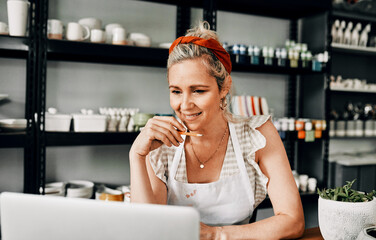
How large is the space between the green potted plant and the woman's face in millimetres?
519

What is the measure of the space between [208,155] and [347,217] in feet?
2.10

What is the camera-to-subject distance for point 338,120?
313cm

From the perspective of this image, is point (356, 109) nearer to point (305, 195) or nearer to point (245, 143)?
point (305, 195)

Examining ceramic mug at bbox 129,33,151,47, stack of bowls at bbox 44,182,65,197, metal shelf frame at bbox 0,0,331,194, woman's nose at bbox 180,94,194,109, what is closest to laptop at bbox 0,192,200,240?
woman's nose at bbox 180,94,194,109

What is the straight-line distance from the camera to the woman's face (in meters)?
1.17

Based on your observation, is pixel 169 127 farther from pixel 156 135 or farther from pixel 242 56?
pixel 242 56

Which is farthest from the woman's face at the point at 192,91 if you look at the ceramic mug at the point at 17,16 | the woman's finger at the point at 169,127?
the ceramic mug at the point at 17,16

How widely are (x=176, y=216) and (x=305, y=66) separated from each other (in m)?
2.36

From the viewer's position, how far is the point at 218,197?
1.27 m

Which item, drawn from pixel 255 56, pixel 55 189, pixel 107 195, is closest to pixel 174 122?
pixel 107 195

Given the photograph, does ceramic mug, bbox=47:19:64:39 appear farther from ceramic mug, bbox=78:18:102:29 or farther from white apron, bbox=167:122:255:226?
white apron, bbox=167:122:255:226

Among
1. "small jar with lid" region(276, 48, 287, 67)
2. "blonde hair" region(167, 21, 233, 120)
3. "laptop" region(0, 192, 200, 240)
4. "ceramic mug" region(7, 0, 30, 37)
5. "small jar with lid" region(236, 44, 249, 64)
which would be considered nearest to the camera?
"laptop" region(0, 192, 200, 240)

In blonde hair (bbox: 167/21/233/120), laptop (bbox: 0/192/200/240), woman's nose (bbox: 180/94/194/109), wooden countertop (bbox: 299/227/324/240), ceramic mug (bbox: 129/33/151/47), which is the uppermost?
ceramic mug (bbox: 129/33/151/47)

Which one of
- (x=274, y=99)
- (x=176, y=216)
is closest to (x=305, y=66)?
(x=274, y=99)
